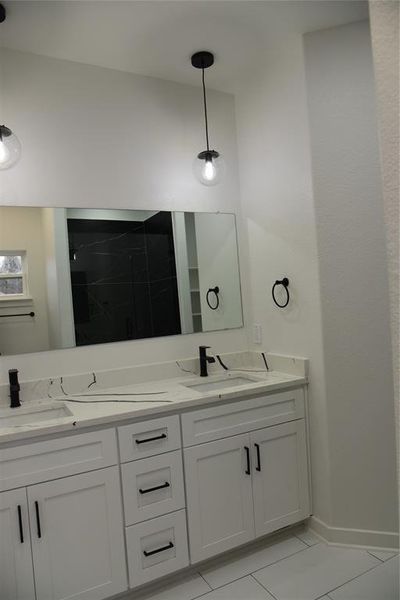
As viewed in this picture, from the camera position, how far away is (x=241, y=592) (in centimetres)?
176

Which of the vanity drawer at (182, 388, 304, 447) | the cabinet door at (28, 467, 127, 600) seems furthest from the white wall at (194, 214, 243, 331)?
the cabinet door at (28, 467, 127, 600)

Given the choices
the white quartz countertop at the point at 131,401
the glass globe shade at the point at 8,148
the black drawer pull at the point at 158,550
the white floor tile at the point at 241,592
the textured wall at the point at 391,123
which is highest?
the glass globe shade at the point at 8,148

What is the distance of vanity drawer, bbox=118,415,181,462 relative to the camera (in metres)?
1.69

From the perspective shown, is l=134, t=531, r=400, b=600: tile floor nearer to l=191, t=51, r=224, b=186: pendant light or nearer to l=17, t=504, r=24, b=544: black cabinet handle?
l=17, t=504, r=24, b=544: black cabinet handle

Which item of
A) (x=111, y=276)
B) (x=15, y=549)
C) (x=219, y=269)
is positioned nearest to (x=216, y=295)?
(x=219, y=269)

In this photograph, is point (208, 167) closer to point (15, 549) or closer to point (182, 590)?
point (15, 549)

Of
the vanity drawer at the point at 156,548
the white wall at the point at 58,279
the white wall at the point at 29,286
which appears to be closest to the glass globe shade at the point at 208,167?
the white wall at the point at 58,279

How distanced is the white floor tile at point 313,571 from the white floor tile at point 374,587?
35 millimetres

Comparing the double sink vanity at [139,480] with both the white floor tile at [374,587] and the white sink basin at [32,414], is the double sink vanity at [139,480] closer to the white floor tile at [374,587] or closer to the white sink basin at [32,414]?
the white sink basin at [32,414]

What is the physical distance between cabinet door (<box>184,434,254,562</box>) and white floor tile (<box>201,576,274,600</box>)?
0.15 metres

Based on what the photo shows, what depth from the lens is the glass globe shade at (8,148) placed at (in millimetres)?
1752

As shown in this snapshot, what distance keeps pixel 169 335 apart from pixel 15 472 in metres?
1.12

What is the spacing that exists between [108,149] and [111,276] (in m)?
0.74

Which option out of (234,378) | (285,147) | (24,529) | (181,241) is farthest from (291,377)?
(24,529)
